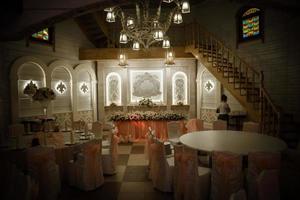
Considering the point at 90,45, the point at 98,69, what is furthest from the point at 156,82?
the point at 90,45

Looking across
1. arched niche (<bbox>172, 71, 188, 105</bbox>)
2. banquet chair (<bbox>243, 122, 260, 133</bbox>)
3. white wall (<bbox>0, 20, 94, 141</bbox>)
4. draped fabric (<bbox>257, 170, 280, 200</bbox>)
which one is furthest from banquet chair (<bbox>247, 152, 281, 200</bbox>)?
arched niche (<bbox>172, 71, 188, 105</bbox>)

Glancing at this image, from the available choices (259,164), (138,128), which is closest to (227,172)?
(259,164)

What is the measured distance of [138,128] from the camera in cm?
767

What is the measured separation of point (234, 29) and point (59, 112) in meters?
7.76

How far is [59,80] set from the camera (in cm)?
862

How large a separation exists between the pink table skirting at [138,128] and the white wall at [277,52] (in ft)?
13.0

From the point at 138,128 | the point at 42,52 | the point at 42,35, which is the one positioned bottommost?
the point at 138,128

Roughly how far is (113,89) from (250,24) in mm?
6233

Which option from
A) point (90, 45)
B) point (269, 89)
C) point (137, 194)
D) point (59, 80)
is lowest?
point (137, 194)

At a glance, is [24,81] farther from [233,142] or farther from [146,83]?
[233,142]

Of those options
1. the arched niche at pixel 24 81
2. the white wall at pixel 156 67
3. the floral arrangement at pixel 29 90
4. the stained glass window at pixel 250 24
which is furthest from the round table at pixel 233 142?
the arched niche at pixel 24 81

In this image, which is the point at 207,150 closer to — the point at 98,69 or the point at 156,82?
the point at 156,82

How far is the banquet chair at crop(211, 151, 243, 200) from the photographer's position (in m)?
2.88

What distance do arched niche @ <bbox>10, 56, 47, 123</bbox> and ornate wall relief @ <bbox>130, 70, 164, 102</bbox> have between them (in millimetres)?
3727
